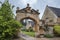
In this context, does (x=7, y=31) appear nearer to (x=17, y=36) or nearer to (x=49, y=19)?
(x=17, y=36)

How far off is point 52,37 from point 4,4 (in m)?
8.25

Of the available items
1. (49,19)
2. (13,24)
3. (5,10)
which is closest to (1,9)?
(5,10)

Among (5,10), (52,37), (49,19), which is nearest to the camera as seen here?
(5,10)

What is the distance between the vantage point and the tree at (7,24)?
22078mm

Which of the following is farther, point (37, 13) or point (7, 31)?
point (37, 13)

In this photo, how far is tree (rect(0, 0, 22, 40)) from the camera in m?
22.1

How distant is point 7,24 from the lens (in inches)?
882

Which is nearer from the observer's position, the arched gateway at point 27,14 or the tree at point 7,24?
the tree at point 7,24

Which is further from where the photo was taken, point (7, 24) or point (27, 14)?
point (27, 14)

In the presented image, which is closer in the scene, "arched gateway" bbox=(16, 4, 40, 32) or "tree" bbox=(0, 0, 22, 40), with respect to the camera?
"tree" bbox=(0, 0, 22, 40)

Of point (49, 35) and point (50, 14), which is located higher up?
point (50, 14)

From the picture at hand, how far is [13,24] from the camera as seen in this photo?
904 inches

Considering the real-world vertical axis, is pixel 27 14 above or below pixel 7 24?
above

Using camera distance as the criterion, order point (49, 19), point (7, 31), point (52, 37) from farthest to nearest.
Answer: point (49, 19) → point (52, 37) → point (7, 31)
